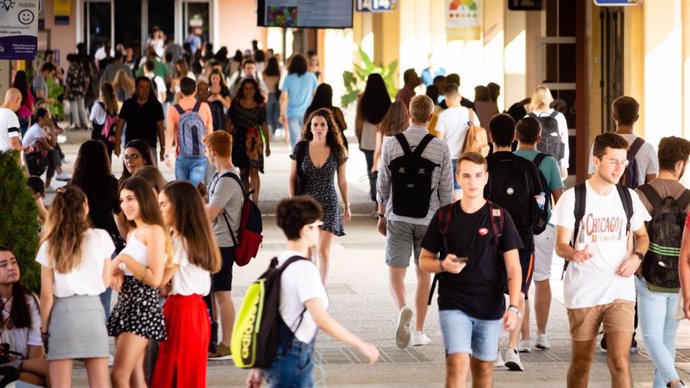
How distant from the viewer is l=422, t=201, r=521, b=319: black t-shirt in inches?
313

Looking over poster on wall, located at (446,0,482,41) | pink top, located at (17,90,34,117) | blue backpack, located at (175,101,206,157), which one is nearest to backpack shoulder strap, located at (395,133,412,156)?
blue backpack, located at (175,101,206,157)

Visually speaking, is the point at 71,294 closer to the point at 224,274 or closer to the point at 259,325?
the point at 259,325

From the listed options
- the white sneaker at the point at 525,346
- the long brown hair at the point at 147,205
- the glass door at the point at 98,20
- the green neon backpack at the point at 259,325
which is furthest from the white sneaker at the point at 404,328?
the glass door at the point at 98,20

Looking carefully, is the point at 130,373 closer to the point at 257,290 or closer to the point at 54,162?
the point at 257,290

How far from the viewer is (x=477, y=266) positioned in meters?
7.94

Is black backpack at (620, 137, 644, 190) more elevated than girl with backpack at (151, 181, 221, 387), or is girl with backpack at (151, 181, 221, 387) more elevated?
black backpack at (620, 137, 644, 190)

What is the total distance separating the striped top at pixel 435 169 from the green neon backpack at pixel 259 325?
4399mm

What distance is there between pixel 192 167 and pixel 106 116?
404 centimetres

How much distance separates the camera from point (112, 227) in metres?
10.1

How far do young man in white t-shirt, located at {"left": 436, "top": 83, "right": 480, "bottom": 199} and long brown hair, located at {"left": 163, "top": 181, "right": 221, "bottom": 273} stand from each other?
8.27 m

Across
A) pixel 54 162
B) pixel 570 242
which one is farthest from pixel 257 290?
pixel 54 162

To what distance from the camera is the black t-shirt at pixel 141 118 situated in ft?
58.6

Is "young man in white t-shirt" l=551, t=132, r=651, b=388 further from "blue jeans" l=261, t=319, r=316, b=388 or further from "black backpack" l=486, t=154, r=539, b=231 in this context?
"blue jeans" l=261, t=319, r=316, b=388

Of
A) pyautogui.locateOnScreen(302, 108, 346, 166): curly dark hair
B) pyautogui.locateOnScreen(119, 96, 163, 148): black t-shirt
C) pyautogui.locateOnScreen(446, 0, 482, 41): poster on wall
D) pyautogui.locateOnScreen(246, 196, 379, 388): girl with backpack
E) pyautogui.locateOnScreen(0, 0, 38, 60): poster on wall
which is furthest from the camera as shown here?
pyautogui.locateOnScreen(446, 0, 482, 41): poster on wall
